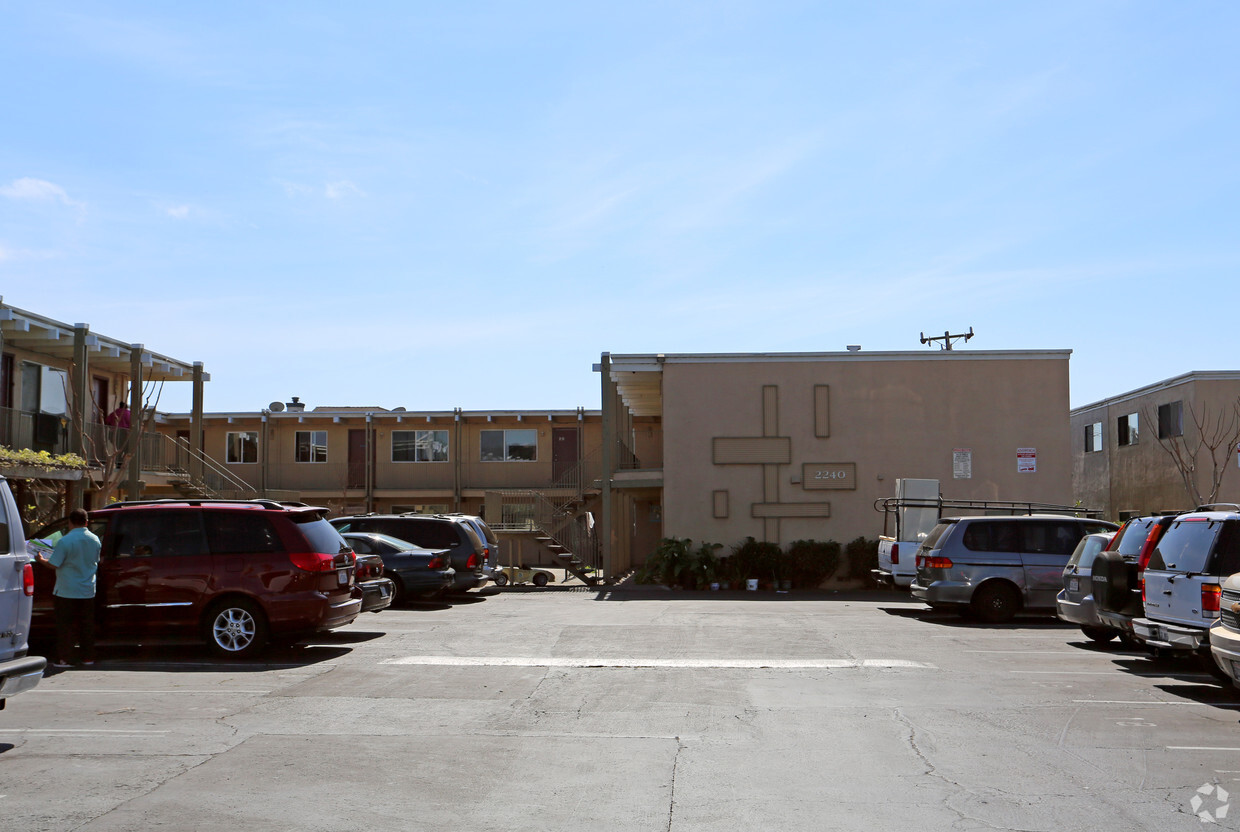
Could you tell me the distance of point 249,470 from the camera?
131 feet

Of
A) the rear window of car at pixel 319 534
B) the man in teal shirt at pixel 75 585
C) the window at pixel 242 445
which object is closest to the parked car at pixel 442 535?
the rear window of car at pixel 319 534

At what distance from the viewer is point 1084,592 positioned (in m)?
13.7

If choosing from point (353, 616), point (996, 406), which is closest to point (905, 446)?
point (996, 406)

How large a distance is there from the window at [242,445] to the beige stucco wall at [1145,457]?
2977cm

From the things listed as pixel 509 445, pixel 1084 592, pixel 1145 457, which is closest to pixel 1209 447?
pixel 1145 457

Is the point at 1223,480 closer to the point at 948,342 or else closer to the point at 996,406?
the point at 996,406

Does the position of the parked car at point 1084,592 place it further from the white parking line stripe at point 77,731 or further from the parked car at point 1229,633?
the white parking line stripe at point 77,731

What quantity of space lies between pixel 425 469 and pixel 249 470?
6.39m

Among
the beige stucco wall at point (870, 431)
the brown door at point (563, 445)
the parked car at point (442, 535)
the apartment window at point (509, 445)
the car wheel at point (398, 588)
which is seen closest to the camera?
the car wheel at point (398, 588)

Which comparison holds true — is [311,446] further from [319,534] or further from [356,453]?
[319,534]

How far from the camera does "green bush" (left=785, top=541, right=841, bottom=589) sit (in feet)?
87.9

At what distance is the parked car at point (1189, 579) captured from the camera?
10.6 meters

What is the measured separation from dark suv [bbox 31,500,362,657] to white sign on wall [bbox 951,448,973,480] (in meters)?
19.0

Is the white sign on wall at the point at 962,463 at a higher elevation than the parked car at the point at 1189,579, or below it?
higher
